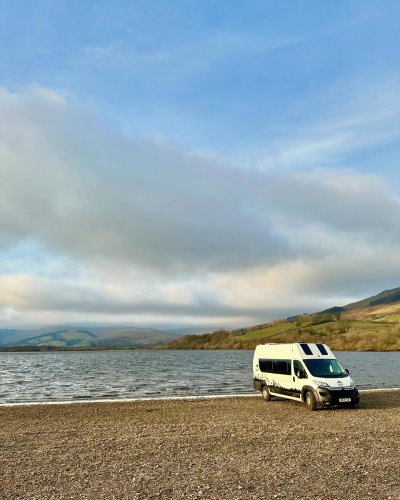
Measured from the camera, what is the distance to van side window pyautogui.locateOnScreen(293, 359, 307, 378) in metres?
27.2

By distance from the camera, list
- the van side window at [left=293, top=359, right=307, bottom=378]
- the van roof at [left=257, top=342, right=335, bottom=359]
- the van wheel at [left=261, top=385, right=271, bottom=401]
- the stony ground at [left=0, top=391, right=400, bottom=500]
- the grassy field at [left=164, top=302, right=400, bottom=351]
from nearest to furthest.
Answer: the stony ground at [left=0, top=391, right=400, bottom=500], the van side window at [left=293, top=359, right=307, bottom=378], the van roof at [left=257, top=342, right=335, bottom=359], the van wheel at [left=261, top=385, right=271, bottom=401], the grassy field at [left=164, top=302, right=400, bottom=351]

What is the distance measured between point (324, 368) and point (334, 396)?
2.15 metres

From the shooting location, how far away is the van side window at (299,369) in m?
27.2

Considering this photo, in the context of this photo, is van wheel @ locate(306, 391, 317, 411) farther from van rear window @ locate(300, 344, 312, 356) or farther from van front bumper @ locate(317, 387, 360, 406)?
van rear window @ locate(300, 344, 312, 356)

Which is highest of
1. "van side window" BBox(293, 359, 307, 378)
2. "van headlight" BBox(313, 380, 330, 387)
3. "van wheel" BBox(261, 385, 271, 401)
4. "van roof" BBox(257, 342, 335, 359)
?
"van roof" BBox(257, 342, 335, 359)

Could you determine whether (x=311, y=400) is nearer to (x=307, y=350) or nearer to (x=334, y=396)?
(x=334, y=396)

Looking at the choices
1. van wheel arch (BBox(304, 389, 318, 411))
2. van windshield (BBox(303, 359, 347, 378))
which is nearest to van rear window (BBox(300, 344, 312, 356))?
van windshield (BBox(303, 359, 347, 378))

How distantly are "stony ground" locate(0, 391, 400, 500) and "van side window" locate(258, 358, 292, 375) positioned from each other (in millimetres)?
2949

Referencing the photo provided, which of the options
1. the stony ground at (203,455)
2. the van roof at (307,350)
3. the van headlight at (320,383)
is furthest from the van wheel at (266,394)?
the van headlight at (320,383)

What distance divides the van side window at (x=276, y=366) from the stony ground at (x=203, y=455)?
295cm

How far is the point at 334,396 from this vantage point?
25672mm

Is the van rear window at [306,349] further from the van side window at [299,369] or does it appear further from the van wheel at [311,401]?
the van wheel at [311,401]

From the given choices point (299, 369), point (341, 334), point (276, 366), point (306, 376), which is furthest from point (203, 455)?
point (341, 334)

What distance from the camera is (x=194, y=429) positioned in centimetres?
2056
